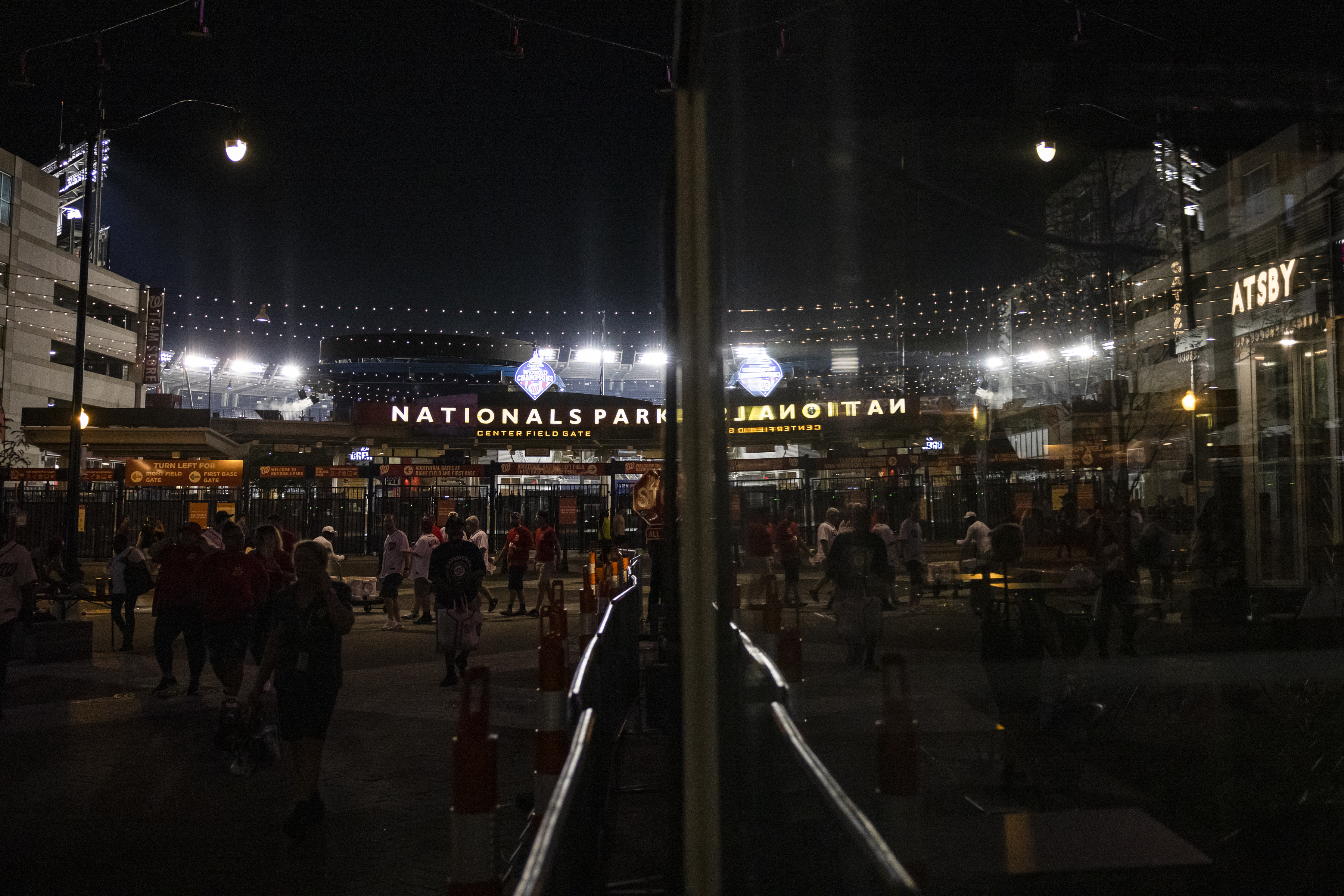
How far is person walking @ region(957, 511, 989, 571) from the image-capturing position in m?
6.55

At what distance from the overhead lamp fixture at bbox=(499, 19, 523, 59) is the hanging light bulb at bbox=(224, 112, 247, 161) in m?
3.42

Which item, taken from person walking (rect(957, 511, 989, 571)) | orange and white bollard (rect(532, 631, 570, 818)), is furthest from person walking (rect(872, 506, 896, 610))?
orange and white bollard (rect(532, 631, 570, 818))

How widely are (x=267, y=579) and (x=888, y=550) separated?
5612 mm

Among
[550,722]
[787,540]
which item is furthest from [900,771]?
[550,722]

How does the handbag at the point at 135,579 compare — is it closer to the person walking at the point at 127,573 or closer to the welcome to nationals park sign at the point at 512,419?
the person walking at the point at 127,573

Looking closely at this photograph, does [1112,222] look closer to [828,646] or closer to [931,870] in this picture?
[828,646]

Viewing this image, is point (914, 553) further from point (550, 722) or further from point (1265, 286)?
point (550, 722)

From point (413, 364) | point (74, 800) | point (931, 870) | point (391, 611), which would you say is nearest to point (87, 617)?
point (391, 611)

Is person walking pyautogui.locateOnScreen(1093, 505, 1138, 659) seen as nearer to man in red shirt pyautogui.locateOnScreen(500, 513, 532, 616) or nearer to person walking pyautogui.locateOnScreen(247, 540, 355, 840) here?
person walking pyautogui.locateOnScreen(247, 540, 355, 840)

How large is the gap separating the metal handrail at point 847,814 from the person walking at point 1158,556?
6.61 meters

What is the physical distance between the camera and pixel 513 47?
1177 cm

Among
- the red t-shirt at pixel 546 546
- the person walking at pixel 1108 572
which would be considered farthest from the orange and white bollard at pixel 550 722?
the red t-shirt at pixel 546 546

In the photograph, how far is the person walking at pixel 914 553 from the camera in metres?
6.41

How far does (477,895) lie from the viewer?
228 centimetres
